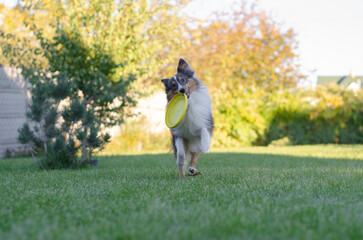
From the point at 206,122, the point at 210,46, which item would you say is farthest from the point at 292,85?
the point at 206,122

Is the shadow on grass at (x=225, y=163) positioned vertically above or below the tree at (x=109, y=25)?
below

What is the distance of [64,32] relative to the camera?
7234 millimetres

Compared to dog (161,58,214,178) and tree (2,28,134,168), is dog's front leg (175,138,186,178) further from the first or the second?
tree (2,28,134,168)

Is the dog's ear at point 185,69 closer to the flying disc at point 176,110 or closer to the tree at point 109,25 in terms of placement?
the flying disc at point 176,110

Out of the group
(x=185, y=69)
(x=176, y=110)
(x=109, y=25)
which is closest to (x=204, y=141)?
(x=176, y=110)

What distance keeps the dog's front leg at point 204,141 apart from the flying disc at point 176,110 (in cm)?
40

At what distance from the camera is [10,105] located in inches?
384

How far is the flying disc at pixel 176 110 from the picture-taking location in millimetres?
4676

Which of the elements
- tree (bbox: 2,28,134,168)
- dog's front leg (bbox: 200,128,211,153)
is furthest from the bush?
dog's front leg (bbox: 200,128,211,153)

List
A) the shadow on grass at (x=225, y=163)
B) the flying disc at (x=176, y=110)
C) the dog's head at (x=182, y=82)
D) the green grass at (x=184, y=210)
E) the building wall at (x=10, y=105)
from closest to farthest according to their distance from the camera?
1. the green grass at (x=184, y=210)
2. the flying disc at (x=176, y=110)
3. the dog's head at (x=182, y=82)
4. the shadow on grass at (x=225, y=163)
5. the building wall at (x=10, y=105)

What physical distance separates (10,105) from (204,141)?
7.07 m

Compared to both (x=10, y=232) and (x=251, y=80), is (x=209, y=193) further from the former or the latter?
(x=251, y=80)

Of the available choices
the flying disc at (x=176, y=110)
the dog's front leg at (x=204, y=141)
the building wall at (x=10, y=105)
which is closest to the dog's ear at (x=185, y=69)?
the flying disc at (x=176, y=110)

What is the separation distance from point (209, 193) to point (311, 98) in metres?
13.3
